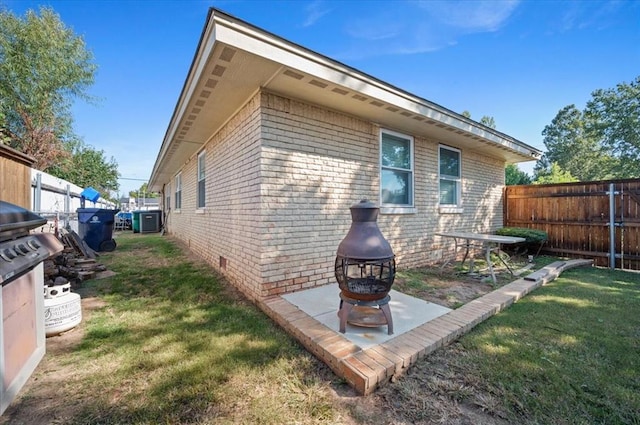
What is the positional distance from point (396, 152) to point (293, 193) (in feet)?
8.64

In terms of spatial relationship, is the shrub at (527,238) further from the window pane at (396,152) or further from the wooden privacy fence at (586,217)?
the window pane at (396,152)

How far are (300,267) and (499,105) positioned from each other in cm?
1307

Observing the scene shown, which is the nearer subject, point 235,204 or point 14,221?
point 14,221

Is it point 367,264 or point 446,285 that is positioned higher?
point 367,264

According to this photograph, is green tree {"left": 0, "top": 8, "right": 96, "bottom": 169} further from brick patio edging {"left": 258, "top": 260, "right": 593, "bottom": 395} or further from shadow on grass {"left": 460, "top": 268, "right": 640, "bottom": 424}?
shadow on grass {"left": 460, "top": 268, "right": 640, "bottom": 424}

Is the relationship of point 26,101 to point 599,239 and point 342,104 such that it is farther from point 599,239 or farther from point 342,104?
point 599,239

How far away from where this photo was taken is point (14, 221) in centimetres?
193

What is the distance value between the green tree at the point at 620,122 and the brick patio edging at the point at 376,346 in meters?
26.6

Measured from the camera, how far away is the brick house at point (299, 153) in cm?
318

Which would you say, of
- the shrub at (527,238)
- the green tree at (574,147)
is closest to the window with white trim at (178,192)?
the shrub at (527,238)

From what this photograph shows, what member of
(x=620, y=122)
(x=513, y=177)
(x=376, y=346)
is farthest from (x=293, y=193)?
(x=620, y=122)

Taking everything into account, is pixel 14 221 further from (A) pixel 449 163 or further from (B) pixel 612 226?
(B) pixel 612 226

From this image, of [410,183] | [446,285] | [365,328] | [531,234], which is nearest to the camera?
[365,328]

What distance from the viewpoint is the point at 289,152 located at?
375cm
